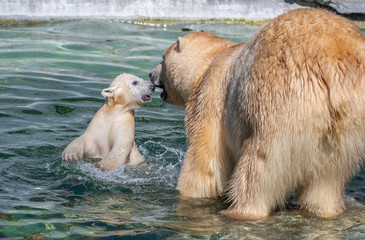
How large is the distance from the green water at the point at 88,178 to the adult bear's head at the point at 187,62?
0.72m

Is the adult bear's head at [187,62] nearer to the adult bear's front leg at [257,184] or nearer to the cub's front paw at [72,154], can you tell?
the cub's front paw at [72,154]

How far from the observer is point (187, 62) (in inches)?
179

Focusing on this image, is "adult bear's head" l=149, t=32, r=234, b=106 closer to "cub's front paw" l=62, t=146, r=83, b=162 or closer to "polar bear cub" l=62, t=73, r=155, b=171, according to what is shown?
"polar bear cub" l=62, t=73, r=155, b=171

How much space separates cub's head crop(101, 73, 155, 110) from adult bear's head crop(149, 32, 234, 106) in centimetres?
37

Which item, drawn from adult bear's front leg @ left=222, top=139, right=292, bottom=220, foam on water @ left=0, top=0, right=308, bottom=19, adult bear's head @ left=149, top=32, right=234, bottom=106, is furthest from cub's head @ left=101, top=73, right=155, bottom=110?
foam on water @ left=0, top=0, right=308, bottom=19

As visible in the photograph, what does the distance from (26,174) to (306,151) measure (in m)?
2.38

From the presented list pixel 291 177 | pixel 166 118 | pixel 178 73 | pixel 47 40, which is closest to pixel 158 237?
pixel 291 177

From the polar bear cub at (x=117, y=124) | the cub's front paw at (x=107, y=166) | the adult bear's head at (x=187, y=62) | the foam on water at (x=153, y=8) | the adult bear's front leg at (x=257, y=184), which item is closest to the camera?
the adult bear's front leg at (x=257, y=184)

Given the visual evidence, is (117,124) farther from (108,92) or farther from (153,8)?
(153,8)

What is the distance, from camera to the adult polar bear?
317 centimetres

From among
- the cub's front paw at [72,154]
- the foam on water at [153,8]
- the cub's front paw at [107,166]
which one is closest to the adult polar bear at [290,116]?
the cub's front paw at [107,166]

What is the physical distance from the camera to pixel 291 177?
11.1 feet

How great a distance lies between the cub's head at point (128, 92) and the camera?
525 centimetres

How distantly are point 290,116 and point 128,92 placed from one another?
2348 mm
